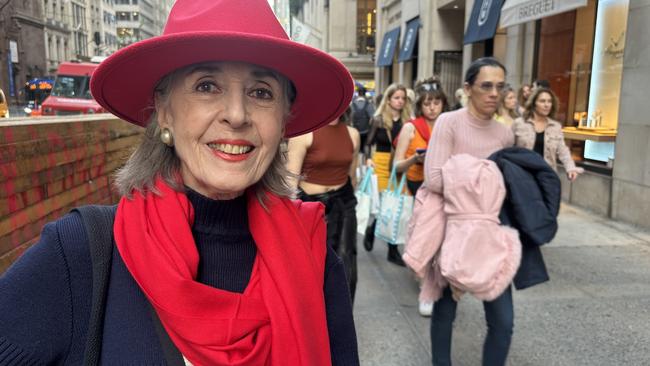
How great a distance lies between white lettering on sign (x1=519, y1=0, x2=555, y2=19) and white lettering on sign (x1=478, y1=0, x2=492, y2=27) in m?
2.89

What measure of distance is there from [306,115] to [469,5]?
14665 millimetres

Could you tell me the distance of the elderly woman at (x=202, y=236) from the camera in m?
1.20

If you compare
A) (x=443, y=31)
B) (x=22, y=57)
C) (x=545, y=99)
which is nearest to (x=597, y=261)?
(x=545, y=99)

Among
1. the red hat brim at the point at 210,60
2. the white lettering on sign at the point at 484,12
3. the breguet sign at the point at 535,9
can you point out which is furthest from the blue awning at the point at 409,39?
the red hat brim at the point at 210,60

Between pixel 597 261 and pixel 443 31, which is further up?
pixel 443 31

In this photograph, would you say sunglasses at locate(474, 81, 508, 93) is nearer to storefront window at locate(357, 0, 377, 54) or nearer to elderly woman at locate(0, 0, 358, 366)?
elderly woman at locate(0, 0, 358, 366)

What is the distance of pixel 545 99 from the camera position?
6.20 m

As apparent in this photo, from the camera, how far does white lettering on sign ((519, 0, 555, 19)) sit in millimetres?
9352

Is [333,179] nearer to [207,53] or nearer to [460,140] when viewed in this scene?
[460,140]

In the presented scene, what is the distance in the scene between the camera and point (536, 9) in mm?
9828

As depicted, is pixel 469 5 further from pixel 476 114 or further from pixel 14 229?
pixel 14 229

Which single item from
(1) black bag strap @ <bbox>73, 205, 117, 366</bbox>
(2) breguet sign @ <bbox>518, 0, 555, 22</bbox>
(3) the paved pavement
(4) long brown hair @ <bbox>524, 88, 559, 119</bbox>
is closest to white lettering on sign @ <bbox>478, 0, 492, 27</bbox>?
(2) breguet sign @ <bbox>518, 0, 555, 22</bbox>

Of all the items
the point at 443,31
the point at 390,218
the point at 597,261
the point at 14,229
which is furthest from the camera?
the point at 443,31

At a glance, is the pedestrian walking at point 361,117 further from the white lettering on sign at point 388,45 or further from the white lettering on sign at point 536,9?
the white lettering on sign at point 388,45
